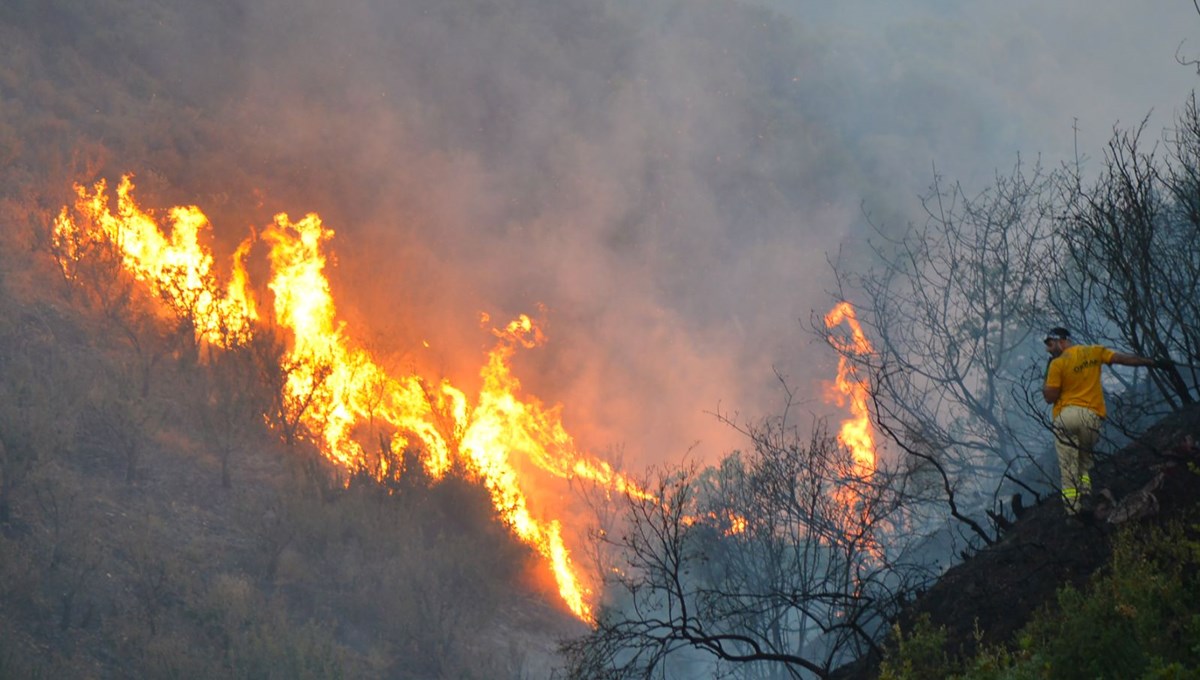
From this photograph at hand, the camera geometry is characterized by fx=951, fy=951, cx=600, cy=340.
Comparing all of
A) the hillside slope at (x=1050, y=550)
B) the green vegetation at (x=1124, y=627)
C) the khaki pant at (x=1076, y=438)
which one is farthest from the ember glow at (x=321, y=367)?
the green vegetation at (x=1124, y=627)

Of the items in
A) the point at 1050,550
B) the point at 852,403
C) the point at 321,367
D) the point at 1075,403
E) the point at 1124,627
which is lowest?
the point at 1124,627

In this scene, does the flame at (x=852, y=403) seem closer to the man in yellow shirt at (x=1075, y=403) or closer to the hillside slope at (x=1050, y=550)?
the man in yellow shirt at (x=1075, y=403)

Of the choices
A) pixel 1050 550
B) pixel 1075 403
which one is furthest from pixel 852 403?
pixel 1050 550

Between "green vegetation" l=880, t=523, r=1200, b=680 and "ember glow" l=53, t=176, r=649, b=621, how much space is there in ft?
58.2

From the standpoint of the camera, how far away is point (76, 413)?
19656mm

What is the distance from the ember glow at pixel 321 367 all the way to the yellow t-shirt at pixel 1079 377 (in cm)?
1650

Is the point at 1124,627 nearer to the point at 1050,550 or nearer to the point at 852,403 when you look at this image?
the point at 1050,550

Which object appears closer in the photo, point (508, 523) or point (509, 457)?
point (508, 523)

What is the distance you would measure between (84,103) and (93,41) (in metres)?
3.45

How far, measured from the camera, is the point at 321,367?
2356 centimetres

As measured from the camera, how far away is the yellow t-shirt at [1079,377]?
7.60 metres

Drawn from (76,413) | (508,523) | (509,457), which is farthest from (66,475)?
(509,457)

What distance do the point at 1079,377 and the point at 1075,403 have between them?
0.71 feet

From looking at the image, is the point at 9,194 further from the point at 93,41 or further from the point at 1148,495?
the point at 1148,495
